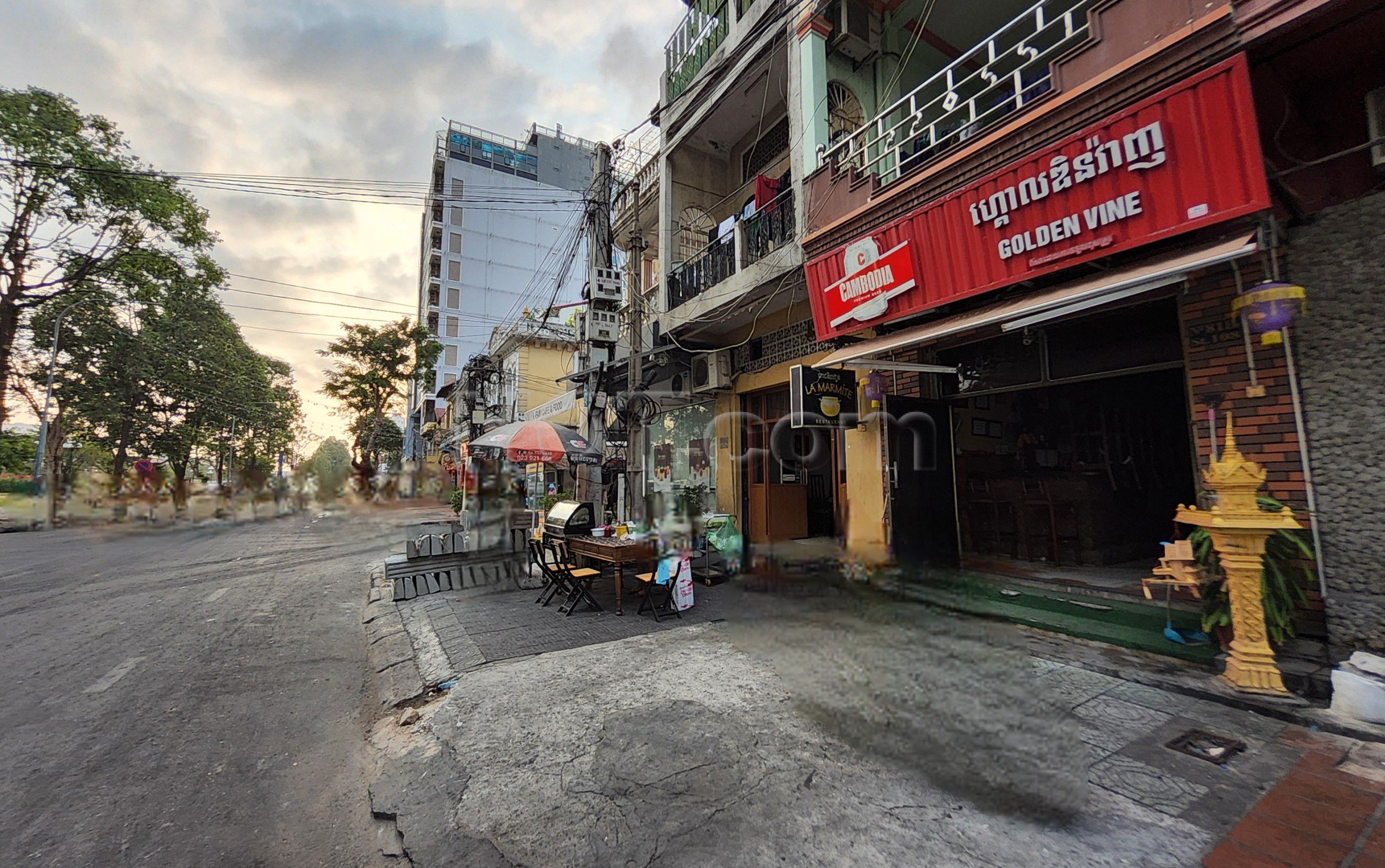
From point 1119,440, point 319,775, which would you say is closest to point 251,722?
point 319,775

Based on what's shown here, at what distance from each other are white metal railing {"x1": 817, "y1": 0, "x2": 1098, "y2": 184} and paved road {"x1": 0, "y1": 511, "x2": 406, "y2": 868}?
626cm

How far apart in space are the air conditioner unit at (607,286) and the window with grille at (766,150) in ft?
11.1

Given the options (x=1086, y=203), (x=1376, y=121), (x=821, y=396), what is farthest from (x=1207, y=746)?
(x=821, y=396)

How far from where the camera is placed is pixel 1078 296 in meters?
3.89

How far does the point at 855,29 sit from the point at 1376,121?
5598mm

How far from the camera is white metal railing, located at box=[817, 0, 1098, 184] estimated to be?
5.00 m

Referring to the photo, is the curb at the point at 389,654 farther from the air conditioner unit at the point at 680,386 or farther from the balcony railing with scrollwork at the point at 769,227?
the balcony railing with scrollwork at the point at 769,227

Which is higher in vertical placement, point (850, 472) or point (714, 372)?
point (714, 372)

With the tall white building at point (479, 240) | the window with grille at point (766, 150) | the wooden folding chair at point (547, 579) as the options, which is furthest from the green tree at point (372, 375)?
the tall white building at point (479, 240)

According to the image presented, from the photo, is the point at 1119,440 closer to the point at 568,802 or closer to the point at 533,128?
the point at 568,802

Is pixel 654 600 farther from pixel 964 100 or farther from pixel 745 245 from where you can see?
pixel 964 100

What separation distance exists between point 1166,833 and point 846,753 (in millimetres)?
1260

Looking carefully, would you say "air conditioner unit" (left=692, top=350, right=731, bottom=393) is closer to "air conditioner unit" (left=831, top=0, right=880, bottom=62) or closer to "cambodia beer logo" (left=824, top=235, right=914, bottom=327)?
"cambodia beer logo" (left=824, top=235, right=914, bottom=327)

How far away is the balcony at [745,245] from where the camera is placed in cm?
762
